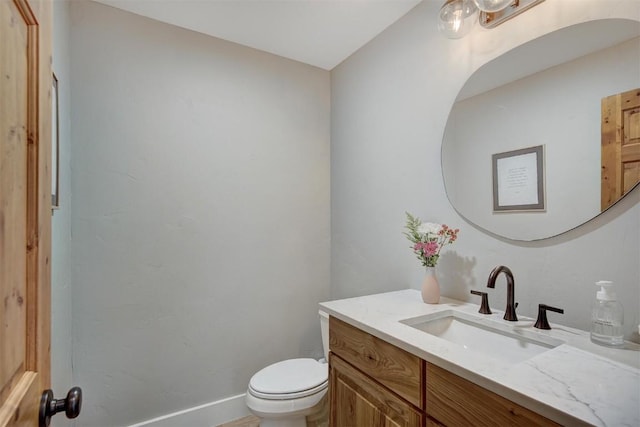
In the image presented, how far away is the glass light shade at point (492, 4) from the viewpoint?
120 centimetres

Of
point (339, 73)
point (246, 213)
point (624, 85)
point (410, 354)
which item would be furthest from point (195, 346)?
point (624, 85)

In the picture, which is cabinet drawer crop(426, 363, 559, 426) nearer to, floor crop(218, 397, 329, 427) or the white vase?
the white vase

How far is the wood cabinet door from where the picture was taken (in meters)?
1.02

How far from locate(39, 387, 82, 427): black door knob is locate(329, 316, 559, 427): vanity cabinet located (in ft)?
2.79

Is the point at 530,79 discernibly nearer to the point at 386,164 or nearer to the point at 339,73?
the point at 386,164

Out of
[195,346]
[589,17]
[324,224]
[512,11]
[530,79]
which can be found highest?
[512,11]

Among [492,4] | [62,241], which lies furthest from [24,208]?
[492,4]

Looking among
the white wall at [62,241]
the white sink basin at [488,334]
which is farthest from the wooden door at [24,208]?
the white sink basin at [488,334]

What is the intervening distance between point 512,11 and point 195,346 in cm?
235

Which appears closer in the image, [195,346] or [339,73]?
[195,346]

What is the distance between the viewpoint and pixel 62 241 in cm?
142

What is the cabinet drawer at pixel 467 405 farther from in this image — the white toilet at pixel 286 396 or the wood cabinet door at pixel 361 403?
the white toilet at pixel 286 396

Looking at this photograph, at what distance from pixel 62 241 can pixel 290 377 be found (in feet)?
4.23

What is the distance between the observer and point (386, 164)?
193 centimetres
